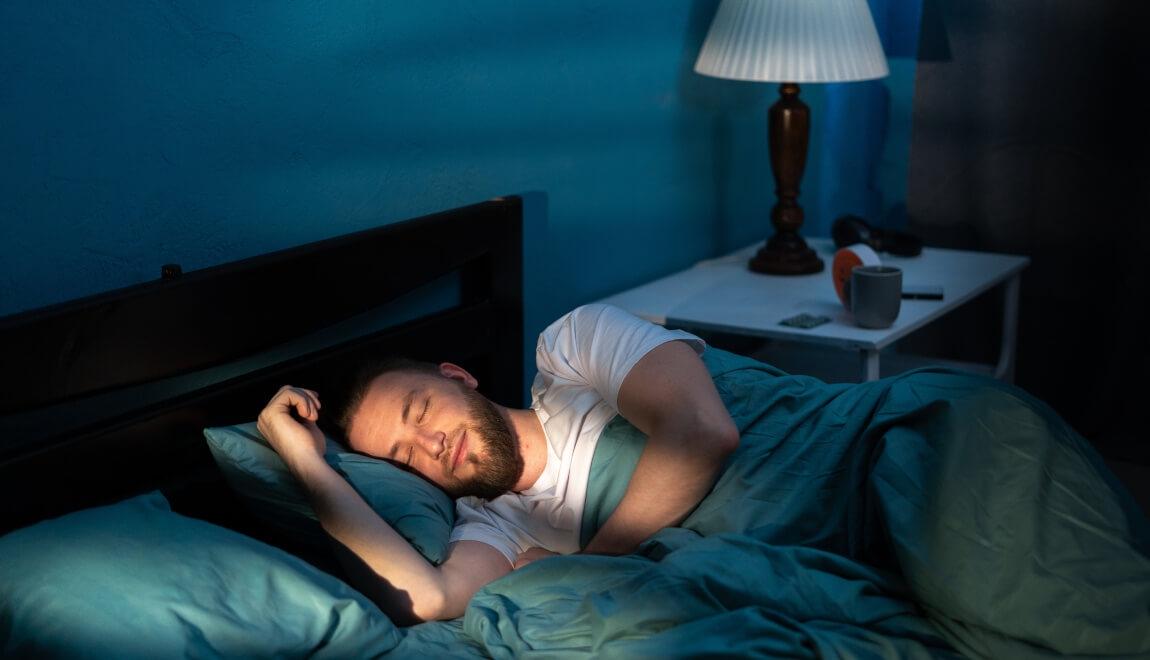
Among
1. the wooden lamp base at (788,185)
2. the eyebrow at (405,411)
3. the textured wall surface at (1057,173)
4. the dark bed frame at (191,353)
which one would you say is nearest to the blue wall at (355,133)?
the dark bed frame at (191,353)

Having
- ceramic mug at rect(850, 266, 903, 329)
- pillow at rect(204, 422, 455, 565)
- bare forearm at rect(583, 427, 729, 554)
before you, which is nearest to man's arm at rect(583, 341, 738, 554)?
bare forearm at rect(583, 427, 729, 554)

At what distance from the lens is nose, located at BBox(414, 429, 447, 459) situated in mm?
1543

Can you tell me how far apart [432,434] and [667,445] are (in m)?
0.32

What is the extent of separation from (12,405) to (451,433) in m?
0.55

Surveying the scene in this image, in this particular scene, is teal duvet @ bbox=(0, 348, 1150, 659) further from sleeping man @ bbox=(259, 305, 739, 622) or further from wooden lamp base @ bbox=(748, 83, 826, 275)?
wooden lamp base @ bbox=(748, 83, 826, 275)

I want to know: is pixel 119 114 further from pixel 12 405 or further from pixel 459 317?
pixel 459 317

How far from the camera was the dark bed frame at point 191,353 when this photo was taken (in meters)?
1.25

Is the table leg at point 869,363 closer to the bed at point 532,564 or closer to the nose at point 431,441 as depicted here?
the bed at point 532,564

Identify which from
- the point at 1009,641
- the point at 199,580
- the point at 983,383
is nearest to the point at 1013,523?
the point at 1009,641

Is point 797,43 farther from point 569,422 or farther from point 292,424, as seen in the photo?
point 292,424

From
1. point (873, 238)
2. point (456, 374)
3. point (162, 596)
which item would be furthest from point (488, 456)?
point (873, 238)

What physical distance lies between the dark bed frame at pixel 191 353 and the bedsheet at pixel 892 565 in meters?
0.40

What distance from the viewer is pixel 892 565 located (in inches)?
53.7

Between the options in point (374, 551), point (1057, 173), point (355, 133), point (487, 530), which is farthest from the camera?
point (1057, 173)
